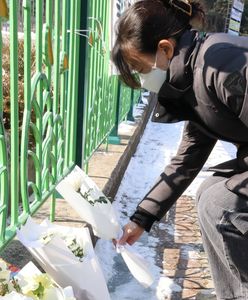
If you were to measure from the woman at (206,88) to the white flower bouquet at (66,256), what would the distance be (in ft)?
0.69

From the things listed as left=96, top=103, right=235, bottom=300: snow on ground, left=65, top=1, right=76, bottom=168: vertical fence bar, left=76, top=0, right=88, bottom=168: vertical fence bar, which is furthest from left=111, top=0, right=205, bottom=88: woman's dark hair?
left=96, top=103, right=235, bottom=300: snow on ground

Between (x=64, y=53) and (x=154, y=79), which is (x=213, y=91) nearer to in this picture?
(x=154, y=79)

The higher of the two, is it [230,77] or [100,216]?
[230,77]

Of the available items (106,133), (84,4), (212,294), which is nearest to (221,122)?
(212,294)

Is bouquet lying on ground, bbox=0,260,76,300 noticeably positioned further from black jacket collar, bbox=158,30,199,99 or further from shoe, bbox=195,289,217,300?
shoe, bbox=195,289,217,300

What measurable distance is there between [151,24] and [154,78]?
173 millimetres

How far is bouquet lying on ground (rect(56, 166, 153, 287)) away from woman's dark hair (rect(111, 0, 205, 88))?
1.75 ft

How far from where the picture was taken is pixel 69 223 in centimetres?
240

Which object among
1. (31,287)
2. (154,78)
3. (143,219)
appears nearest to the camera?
(31,287)

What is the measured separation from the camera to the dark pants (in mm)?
1725

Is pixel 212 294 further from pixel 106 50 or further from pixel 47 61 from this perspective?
pixel 106 50

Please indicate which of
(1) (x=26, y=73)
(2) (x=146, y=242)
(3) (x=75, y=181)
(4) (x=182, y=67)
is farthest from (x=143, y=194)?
(4) (x=182, y=67)

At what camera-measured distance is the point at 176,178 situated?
206 cm

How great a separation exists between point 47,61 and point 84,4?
1.93 ft
